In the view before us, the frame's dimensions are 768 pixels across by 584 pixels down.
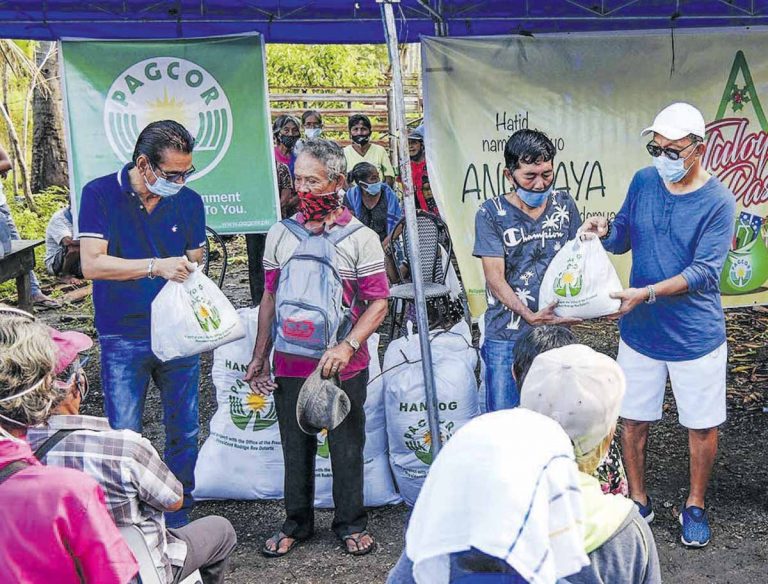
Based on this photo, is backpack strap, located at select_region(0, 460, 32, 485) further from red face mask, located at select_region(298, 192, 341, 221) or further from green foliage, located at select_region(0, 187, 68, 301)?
green foliage, located at select_region(0, 187, 68, 301)

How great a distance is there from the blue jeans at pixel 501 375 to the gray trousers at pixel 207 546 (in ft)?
4.50

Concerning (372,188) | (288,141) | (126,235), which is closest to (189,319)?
(126,235)

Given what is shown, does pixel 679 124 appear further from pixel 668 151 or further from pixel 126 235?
pixel 126 235

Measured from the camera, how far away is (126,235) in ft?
12.2

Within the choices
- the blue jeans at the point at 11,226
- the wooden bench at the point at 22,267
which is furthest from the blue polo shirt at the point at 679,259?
the wooden bench at the point at 22,267

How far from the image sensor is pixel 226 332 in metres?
3.72

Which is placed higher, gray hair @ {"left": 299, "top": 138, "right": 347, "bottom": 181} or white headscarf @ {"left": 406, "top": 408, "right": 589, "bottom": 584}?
gray hair @ {"left": 299, "top": 138, "right": 347, "bottom": 181}

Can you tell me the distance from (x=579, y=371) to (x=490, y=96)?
13.2 feet

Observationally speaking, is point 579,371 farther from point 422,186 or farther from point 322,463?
point 422,186

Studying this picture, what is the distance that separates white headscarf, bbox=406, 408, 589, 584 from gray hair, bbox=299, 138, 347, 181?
2154 mm

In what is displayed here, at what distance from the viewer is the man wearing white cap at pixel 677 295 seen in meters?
3.68

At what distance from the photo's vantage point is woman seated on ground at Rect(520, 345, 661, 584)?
178 centimetres

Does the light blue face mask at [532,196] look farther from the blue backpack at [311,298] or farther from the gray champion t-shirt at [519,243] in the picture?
the blue backpack at [311,298]

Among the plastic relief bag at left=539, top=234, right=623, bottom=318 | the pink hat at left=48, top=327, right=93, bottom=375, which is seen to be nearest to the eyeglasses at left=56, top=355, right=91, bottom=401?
the pink hat at left=48, top=327, right=93, bottom=375
